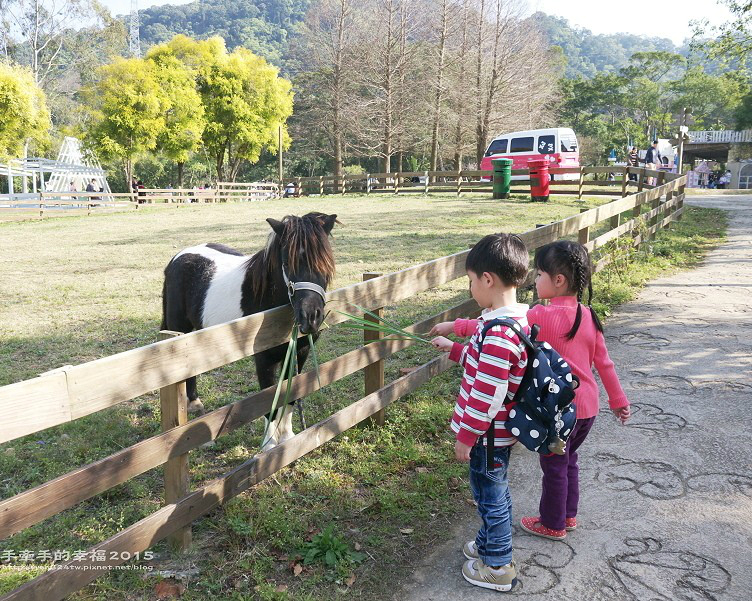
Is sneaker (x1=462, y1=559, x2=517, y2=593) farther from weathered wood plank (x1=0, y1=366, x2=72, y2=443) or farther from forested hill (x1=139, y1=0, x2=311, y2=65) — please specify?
forested hill (x1=139, y1=0, x2=311, y2=65)

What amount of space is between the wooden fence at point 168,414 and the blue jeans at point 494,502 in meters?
1.15

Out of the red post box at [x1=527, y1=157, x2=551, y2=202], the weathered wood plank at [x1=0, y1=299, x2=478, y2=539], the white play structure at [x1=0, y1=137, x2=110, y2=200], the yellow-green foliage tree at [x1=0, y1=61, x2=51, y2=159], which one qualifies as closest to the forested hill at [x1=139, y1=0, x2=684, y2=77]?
the white play structure at [x1=0, y1=137, x2=110, y2=200]

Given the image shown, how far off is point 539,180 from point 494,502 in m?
18.1

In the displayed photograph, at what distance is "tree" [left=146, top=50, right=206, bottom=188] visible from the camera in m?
33.7

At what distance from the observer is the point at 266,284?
3.78m

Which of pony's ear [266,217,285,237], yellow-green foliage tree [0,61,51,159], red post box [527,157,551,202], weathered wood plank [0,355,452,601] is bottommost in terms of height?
weathered wood plank [0,355,452,601]

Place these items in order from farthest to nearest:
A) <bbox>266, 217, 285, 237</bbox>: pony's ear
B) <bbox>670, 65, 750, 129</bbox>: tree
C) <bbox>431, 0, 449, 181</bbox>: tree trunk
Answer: <bbox>670, 65, 750, 129</bbox>: tree → <bbox>431, 0, 449, 181</bbox>: tree trunk → <bbox>266, 217, 285, 237</bbox>: pony's ear

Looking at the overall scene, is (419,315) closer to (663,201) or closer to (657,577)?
(657,577)

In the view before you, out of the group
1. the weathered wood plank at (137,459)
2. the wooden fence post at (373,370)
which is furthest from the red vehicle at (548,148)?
the weathered wood plank at (137,459)

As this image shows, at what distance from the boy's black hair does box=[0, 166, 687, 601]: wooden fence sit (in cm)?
124

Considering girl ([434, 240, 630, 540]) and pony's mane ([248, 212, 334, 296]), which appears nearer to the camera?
girl ([434, 240, 630, 540])

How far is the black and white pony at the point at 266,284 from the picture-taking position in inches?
131

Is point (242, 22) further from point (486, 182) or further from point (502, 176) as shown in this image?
point (502, 176)

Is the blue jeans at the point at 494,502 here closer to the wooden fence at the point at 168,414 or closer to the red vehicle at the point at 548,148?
the wooden fence at the point at 168,414
